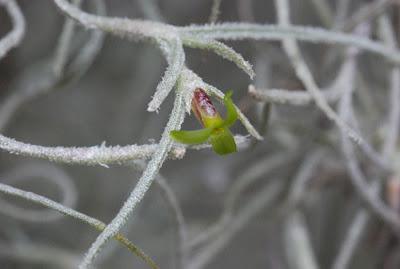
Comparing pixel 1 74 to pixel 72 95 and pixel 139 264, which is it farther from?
pixel 139 264

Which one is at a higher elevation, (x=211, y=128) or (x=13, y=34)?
(x=13, y=34)

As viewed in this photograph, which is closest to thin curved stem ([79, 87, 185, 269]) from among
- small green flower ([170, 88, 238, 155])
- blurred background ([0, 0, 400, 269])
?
small green flower ([170, 88, 238, 155])

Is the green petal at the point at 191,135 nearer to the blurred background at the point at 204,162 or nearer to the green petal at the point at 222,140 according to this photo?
the green petal at the point at 222,140

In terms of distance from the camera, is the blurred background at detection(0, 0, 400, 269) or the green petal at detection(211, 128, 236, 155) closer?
the green petal at detection(211, 128, 236, 155)

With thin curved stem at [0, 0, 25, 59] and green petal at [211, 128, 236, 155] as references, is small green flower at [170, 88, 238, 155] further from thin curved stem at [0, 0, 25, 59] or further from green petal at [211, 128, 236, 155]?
thin curved stem at [0, 0, 25, 59]

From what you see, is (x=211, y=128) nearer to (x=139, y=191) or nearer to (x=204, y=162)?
(x=139, y=191)

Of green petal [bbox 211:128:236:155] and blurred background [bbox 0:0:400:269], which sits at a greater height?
blurred background [bbox 0:0:400:269]

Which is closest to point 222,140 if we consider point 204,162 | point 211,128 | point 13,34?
point 211,128

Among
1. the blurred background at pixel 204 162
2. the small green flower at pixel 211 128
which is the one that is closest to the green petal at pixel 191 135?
the small green flower at pixel 211 128
